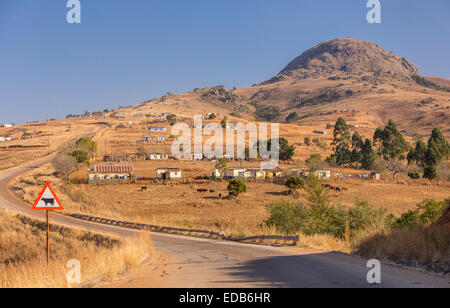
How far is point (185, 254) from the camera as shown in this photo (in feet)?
51.9

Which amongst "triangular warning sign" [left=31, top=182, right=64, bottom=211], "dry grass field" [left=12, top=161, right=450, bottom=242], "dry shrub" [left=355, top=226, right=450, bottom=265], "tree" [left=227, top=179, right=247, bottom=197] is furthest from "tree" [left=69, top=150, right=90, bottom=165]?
"dry shrub" [left=355, top=226, right=450, bottom=265]

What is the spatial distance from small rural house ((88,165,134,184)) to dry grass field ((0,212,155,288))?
35.7 m

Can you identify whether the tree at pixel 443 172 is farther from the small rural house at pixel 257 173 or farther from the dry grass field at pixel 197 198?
the small rural house at pixel 257 173

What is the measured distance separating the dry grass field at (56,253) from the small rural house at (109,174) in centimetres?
3567

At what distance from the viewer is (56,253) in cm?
2025

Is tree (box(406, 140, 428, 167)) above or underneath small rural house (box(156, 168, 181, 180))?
above

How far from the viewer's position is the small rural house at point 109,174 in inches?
2682

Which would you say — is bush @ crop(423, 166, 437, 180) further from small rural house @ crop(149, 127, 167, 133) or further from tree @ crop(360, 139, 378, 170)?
small rural house @ crop(149, 127, 167, 133)

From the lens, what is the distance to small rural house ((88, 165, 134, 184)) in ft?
224

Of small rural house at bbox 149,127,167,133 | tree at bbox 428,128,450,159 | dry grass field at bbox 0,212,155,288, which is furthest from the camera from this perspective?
small rural house at bbox 149,127,167,133

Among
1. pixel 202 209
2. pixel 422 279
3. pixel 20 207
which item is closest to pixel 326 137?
pixel 202 209

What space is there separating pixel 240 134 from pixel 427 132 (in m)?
81.2
